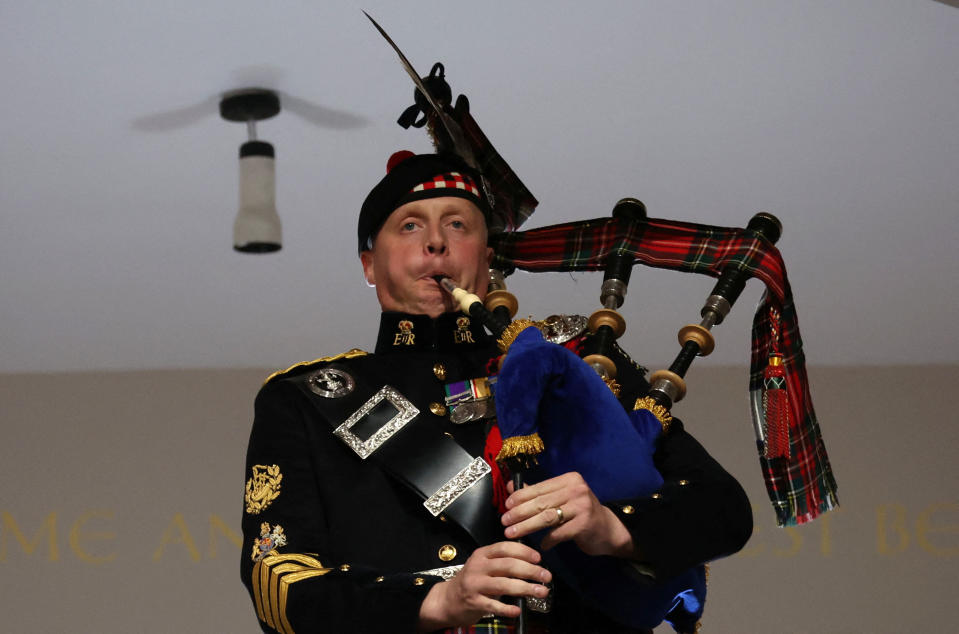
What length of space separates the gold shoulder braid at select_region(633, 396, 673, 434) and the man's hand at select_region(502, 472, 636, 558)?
23 centimetres

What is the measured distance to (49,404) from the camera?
15.4 ft

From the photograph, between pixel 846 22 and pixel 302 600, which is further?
pixel 846 22

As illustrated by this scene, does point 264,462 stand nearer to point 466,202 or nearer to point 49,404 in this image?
point 466,202

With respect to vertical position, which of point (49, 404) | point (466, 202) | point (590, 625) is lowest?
point (590, 625)

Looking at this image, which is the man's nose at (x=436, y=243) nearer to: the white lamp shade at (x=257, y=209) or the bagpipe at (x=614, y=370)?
the bagpipe at (x=614, y=370)

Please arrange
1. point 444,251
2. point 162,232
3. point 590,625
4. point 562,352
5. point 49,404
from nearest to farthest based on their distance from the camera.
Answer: point 562,352, point 590,625, point 444,251, point 162,232, point 49,404

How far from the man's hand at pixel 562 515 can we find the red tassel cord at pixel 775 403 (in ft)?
1.68

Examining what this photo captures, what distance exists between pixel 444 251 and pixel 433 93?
0.32m

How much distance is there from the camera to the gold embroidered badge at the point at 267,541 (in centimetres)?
167

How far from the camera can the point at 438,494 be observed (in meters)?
1.67

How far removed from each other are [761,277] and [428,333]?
0.53 meters

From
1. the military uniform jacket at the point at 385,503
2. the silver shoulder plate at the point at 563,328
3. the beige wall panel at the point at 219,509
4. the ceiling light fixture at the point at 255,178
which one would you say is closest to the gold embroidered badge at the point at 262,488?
the military uniform jacket at the point at 385,503

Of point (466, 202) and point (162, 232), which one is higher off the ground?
point (162, 232)

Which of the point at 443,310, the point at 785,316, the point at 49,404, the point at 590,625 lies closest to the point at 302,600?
the point at 590,625
